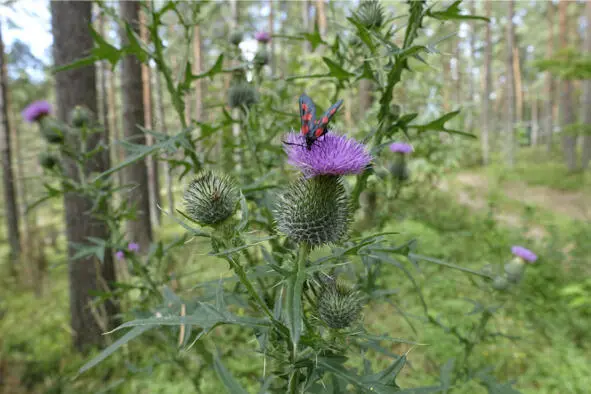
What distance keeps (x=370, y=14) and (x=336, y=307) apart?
1432mm

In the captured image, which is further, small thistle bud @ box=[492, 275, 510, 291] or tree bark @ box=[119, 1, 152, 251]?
tree bark @ box=[119, 1, 152, 251]

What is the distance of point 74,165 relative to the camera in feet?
14.0

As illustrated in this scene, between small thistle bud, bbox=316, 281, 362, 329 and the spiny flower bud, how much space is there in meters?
0.19

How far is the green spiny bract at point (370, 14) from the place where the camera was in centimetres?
185

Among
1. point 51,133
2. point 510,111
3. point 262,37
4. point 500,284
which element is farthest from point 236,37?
point 510,111

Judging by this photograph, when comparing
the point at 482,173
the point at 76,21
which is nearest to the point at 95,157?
the point at 76,21

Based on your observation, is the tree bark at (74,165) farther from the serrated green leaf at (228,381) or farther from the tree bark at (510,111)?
the tree bark at (510,111)

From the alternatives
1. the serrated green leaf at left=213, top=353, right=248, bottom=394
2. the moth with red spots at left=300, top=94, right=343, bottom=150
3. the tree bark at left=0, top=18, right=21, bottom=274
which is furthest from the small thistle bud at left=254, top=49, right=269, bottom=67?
the tree bark at left=0, top=18, right=21, bottom=274

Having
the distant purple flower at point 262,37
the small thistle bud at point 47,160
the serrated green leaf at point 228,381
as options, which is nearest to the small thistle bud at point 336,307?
the serrated green leaf at point 228,381

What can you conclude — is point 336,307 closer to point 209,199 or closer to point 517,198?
point 209,199

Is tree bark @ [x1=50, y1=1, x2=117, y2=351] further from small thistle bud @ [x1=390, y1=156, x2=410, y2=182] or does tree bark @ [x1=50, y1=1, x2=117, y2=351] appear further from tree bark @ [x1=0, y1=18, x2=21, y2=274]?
small thistle bud @ [x1=390, y1=156, x2=410, y2=182]

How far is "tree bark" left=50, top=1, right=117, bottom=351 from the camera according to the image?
4332 millimetres

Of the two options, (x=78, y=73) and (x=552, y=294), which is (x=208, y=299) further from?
(x=552, y=294)

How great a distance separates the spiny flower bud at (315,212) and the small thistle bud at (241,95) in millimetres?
1229
